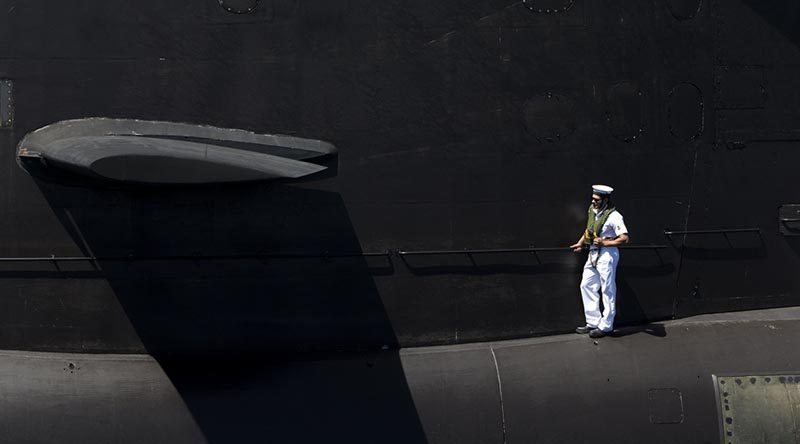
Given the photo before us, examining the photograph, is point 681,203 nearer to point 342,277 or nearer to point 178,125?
point 342,277

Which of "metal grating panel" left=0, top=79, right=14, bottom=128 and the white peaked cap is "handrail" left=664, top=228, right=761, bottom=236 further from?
"metal grating panel" left=0, top=79, right=14, bottom=128

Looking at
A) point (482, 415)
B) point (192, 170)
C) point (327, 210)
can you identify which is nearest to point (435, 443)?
point (482, 415)

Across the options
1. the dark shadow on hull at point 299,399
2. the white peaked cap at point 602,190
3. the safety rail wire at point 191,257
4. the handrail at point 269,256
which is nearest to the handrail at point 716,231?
Answer: the white peaked cap at point 602,190

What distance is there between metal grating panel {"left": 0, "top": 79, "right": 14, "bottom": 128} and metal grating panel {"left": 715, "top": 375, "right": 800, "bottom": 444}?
550cm

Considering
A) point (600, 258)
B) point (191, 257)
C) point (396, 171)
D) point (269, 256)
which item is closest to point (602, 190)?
point (600, 258)

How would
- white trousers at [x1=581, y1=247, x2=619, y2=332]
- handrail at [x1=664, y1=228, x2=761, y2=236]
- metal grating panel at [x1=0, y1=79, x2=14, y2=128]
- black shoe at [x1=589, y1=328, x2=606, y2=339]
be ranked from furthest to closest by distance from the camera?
1. handrail at [x1=664, y1=228, x2=761, y2=236]
2. black shoe at [x1=589, y1=328, x2=606, y2=339]
3. white trousers at [x1=581, y1=247, x2=619, y2=332]
4. metal grating panel at [x1=0, y1=79, x2=14, y2=128]

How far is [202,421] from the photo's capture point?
18.9 ft

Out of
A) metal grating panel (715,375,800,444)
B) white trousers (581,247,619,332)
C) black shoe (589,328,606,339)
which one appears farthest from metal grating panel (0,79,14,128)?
metal grating panel (715,375,800,444)

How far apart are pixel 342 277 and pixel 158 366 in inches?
57.0

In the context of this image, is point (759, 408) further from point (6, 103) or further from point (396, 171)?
point (6, 103)

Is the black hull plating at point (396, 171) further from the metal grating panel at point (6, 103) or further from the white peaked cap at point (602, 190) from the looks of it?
the white peaked cap at point (602, 190)

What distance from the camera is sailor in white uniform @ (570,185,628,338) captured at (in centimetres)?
621

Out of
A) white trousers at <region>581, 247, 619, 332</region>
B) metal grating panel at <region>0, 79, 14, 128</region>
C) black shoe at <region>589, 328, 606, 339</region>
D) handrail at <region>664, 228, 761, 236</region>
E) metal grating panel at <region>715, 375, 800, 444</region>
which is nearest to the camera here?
metal grating panel at <region>0, 79, 14, 128</region>

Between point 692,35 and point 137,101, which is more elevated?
point 692,35
